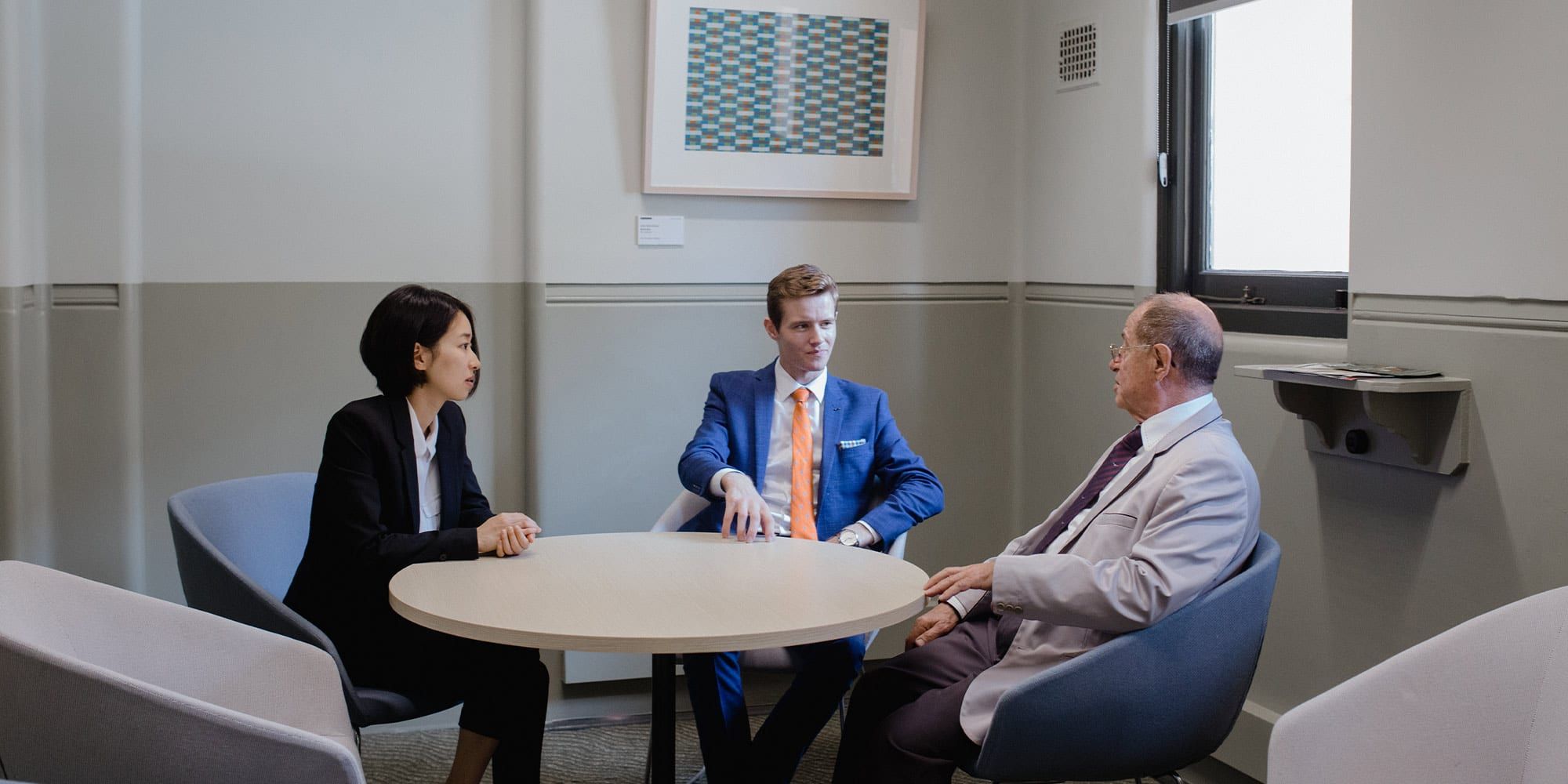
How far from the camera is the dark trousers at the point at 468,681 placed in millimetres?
2594

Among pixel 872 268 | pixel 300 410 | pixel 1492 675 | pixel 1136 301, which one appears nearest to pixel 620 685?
pixel 300 410

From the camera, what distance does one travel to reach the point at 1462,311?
2.60 m

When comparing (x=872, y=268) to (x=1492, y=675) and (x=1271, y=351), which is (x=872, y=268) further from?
(x=1492, y=675)

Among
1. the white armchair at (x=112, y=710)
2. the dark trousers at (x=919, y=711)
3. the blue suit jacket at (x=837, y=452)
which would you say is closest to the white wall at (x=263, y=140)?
the blue suit jacket at (x=837, y=452)

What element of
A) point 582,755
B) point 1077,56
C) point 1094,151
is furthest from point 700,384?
point 1077,56

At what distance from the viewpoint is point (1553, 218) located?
2.38 m

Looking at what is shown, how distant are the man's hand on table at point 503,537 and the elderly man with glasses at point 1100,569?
0.75 metres

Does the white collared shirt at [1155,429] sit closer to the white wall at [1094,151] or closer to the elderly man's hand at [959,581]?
the elderly man's hand at [959,581]

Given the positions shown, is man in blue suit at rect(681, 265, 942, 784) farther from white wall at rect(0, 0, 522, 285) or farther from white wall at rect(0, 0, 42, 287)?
white wall at rect(0, 0, 42, 287)

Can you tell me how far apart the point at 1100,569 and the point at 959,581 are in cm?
29

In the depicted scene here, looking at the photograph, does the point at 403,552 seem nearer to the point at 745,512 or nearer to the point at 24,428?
the point at 745,512

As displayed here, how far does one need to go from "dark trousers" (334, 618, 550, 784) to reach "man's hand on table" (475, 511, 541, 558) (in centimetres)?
23

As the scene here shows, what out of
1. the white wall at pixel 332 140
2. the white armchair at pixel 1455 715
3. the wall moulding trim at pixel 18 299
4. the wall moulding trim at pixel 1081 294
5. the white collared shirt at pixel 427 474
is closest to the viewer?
the white armchair at pixel 1455 715

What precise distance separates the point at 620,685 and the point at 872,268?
1569mm
